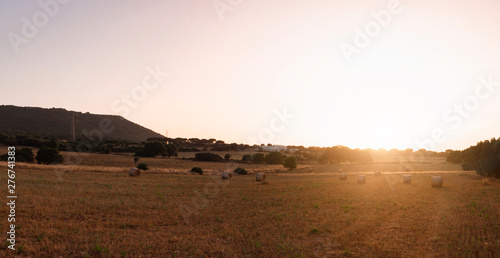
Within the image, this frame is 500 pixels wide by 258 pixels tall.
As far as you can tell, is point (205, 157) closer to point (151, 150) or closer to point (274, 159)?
point (151, 150)

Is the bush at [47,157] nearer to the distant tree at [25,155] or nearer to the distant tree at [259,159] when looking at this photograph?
the distant tree at [25,155]

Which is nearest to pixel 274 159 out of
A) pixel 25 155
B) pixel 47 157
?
pixel 47 157

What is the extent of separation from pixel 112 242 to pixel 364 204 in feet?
56.2

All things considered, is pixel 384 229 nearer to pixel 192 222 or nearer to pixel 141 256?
pixel 192 222

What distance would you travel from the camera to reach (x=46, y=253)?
1109cm

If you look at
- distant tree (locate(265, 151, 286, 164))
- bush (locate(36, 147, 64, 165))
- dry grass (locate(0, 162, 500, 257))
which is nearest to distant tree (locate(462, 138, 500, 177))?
dry grass (locate(0, 162, 500, 257))

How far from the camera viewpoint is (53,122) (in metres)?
142

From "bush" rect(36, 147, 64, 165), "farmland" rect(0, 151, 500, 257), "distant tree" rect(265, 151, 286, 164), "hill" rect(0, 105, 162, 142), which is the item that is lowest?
"farmland" rect(0, 151, 500, 257)

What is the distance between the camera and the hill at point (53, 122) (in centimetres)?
12950

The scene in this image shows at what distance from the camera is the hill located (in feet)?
425

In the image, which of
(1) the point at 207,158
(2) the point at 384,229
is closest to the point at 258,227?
(2) the point at 384,229

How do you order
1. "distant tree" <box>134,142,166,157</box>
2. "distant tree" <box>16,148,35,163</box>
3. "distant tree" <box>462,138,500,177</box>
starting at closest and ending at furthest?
"distant tree" <box>462,138,500,177</box> → "distant tree" <box>16,148,35,163</box> → "distant tree" <box>134,142,166,157</box>

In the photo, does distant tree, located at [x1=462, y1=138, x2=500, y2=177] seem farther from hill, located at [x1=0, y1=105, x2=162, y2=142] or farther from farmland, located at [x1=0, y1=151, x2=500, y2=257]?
hill, located at [x1=0, y1=105, x2=162, y2=142]

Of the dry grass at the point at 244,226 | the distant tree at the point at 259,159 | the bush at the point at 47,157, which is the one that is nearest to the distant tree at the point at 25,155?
the bush at the point at 47,157
